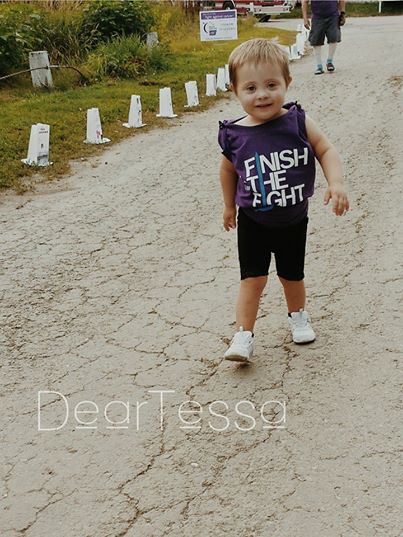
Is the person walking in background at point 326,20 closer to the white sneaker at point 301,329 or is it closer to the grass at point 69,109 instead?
the grass at point 69,109

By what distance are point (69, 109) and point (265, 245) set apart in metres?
6.04

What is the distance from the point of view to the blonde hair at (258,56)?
9.39 feet

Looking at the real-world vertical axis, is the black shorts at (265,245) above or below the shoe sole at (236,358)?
above

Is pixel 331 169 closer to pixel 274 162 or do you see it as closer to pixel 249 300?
pixel 274 162

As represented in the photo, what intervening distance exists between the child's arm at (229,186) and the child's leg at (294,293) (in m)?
0.38

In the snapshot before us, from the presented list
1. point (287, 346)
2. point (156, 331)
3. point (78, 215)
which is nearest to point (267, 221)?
point (287, 346)

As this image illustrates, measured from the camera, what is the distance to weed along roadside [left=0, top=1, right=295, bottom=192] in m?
6.94

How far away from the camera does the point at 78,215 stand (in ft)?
17.9

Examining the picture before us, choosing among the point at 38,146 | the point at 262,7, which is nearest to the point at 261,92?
the point at 38,146

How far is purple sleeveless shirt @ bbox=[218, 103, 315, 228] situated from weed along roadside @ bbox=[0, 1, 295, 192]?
3.41 m

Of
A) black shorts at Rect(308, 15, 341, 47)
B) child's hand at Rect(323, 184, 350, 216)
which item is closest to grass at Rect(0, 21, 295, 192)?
black shorts at Rect(308, 15, 341, 47)

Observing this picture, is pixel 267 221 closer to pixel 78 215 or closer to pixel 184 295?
pixel 184 295

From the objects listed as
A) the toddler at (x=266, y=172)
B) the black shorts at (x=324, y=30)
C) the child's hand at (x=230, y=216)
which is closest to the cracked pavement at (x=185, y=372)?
the toddler at (x=266, y=172)

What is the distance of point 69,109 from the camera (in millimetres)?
8633
